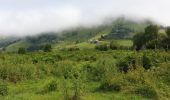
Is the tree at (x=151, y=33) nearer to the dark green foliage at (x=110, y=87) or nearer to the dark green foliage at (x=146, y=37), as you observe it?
the dark green foliage at (x=146, y=37)

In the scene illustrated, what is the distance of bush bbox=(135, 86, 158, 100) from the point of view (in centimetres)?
1997

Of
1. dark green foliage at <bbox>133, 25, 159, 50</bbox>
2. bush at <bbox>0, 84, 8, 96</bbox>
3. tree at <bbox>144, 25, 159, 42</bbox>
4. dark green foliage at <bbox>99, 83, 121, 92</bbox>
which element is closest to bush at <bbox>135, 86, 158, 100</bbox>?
dark green foliage at <bbox>99, 83, 121, 92</bbox>

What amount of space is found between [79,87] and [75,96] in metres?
0.84

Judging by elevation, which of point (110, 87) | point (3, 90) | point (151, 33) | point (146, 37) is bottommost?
point (146, 37)

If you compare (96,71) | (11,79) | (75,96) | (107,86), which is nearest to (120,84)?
(107,86)

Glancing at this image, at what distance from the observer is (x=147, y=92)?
20594 millimetres

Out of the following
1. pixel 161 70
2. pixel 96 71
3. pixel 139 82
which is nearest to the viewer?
pixel 139 82

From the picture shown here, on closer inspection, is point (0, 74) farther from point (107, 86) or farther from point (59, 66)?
point (107, 86)

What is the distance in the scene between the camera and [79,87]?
64.3 feet

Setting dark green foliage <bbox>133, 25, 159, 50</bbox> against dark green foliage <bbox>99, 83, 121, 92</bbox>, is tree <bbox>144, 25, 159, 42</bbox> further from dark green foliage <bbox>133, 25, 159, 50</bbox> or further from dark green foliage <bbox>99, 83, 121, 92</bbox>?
dark green foliage <bbox>99, 83, 121, 92</bbox>

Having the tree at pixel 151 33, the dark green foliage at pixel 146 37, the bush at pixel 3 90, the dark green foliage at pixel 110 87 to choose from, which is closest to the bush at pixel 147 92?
the dark green foliage at pixel 110 87

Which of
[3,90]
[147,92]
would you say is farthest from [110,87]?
[3,90]

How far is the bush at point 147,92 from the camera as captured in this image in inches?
786

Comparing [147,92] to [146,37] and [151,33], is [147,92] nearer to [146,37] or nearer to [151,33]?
[146,37]
